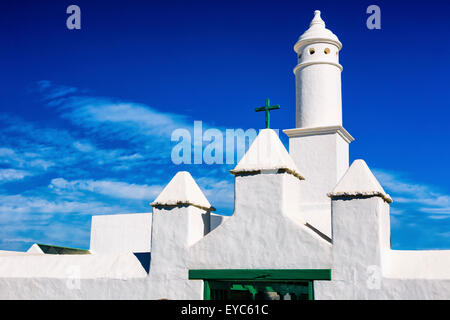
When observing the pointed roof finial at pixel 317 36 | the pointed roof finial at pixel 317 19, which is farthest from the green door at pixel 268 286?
the pointed roof finial at pixel 317 19

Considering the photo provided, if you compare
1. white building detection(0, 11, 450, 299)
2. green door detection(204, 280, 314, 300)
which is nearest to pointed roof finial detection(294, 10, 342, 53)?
white building detection(0, 11, 450, 299)

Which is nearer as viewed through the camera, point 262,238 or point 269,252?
point 269,252

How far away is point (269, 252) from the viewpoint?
48.8 ft

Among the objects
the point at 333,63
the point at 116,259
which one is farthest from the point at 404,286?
the point at 333,63

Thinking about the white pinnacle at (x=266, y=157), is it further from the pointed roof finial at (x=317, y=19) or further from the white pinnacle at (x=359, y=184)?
the pointed roof finial at (x=317, y=19)

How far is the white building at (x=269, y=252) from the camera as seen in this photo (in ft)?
45.3

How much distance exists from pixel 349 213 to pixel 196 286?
4961mm

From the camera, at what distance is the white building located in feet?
45.3

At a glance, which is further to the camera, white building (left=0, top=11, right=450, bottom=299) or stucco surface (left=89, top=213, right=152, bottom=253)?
stucco surface (left=89, top=213, right=152, bottom=253)

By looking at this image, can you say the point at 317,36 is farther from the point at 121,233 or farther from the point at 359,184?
the point at 121,233

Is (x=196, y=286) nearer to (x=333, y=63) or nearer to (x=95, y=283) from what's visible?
(x=95, y=283)

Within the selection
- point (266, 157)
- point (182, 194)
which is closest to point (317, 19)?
point (266, 157)

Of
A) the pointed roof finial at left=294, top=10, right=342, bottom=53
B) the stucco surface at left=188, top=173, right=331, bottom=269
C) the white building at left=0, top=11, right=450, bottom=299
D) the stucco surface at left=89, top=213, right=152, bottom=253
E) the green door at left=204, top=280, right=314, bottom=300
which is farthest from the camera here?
Result: the stucco surface at left=89, top=213, right=152, bottom=253

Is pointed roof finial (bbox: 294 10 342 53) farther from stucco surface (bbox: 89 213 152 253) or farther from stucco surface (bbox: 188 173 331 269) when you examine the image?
stucco surface (bbox: 89 213 152 253)
